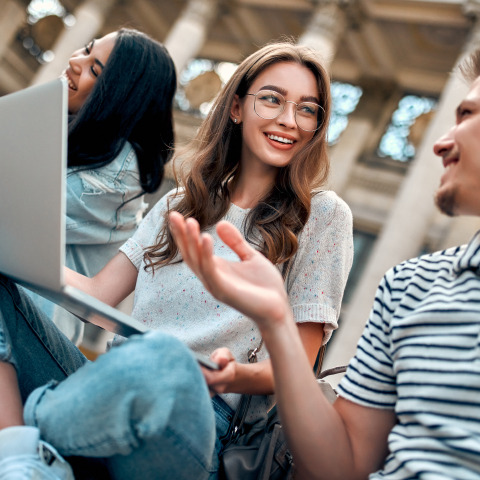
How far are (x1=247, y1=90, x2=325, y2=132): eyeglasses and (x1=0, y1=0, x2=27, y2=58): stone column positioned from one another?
15215 millimetres

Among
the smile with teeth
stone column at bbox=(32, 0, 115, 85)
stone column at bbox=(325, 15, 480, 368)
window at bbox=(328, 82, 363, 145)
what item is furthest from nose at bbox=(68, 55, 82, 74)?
window at bbox=(328, 82, 363, 145)

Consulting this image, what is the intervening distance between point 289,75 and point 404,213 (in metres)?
7.72

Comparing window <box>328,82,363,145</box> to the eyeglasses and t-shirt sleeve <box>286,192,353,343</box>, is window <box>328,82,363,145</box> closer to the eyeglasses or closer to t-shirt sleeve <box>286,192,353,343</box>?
the eyeglasses

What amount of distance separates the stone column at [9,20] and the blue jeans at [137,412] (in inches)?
636

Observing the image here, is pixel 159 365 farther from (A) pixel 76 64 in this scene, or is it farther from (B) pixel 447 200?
(A) pixel 76 64

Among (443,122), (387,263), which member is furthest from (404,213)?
(443,122)

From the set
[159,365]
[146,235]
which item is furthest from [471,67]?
[146,235]

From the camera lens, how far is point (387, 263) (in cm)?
930

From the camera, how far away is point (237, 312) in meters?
1.88

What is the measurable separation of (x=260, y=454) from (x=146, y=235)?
1032 millimetres

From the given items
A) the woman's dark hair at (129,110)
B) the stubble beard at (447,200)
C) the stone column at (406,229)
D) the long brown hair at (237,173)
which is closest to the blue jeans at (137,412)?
the stubble beard at (447,200)

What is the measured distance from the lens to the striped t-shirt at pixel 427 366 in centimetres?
113

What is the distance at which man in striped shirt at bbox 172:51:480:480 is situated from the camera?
1.15m

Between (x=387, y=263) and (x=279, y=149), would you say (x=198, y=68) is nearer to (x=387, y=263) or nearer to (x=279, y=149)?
(x=387, y=263)
